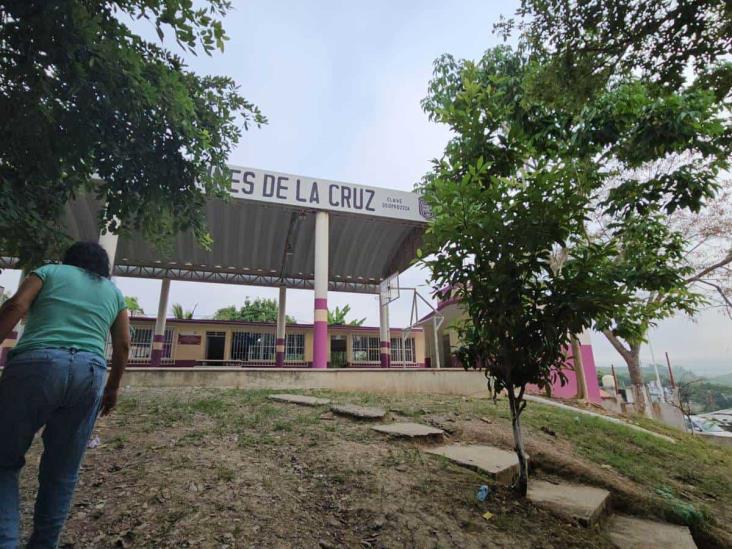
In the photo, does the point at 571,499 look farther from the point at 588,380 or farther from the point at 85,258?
the point at 588,380

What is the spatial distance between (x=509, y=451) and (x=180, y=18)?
5096 millimetres

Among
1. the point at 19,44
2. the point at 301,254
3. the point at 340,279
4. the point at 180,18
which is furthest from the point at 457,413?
the point at 340,279

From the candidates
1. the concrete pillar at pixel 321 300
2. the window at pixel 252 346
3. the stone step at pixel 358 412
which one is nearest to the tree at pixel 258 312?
the window at pixel 252 346

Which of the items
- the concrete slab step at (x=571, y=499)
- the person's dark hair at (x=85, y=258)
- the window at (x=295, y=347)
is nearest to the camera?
the person's dark hair at (x=85, y=258)

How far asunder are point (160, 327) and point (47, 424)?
19.8 meters

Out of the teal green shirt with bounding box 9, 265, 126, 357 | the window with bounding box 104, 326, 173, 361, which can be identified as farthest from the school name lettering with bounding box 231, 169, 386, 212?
the window with bounding box 104, 326, 173, 361

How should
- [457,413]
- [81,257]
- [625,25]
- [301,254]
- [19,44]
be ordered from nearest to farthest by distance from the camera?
[81,257] → [19,44] → [625,25] → [457,413] → [301,254]

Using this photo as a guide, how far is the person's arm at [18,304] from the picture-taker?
1.84 m

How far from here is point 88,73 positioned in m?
2.99

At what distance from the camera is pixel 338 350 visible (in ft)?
79.0

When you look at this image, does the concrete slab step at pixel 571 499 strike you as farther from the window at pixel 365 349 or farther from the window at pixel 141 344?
the window at pixel 141 344

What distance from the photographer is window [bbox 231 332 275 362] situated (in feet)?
74.0

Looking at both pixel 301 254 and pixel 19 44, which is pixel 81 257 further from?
pixel 301 254

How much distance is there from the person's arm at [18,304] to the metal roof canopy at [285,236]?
33.4ft
